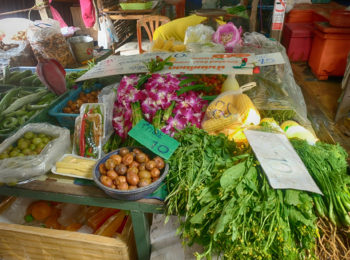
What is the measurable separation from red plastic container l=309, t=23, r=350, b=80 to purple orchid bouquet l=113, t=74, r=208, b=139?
5.35 meters

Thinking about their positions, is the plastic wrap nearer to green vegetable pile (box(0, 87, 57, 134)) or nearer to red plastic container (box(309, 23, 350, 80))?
green vegetable pile (box(0, 87, 57, 134))

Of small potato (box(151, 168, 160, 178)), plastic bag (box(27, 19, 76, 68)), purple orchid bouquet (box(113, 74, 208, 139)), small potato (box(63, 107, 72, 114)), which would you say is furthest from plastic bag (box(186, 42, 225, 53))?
plastic bag (box(27, 19, 76, 68))

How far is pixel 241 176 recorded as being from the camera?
1196 millimetres

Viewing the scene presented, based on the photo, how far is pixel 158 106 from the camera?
1688 millimetres

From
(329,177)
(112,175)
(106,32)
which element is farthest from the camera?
(106,32)

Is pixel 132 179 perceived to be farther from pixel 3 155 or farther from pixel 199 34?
pixel 199 34

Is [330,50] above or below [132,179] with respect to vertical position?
below

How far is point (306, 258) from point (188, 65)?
5.40 feet

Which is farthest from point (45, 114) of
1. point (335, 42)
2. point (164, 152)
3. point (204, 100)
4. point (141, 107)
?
point (335, 42)

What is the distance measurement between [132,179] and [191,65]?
4.08ft

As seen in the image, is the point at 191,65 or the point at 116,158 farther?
the point at 191,65

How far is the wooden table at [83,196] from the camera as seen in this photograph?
4.66 ft

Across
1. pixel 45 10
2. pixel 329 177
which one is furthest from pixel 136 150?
pixel 45 10

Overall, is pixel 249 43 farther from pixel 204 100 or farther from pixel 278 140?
pixel 278 140
